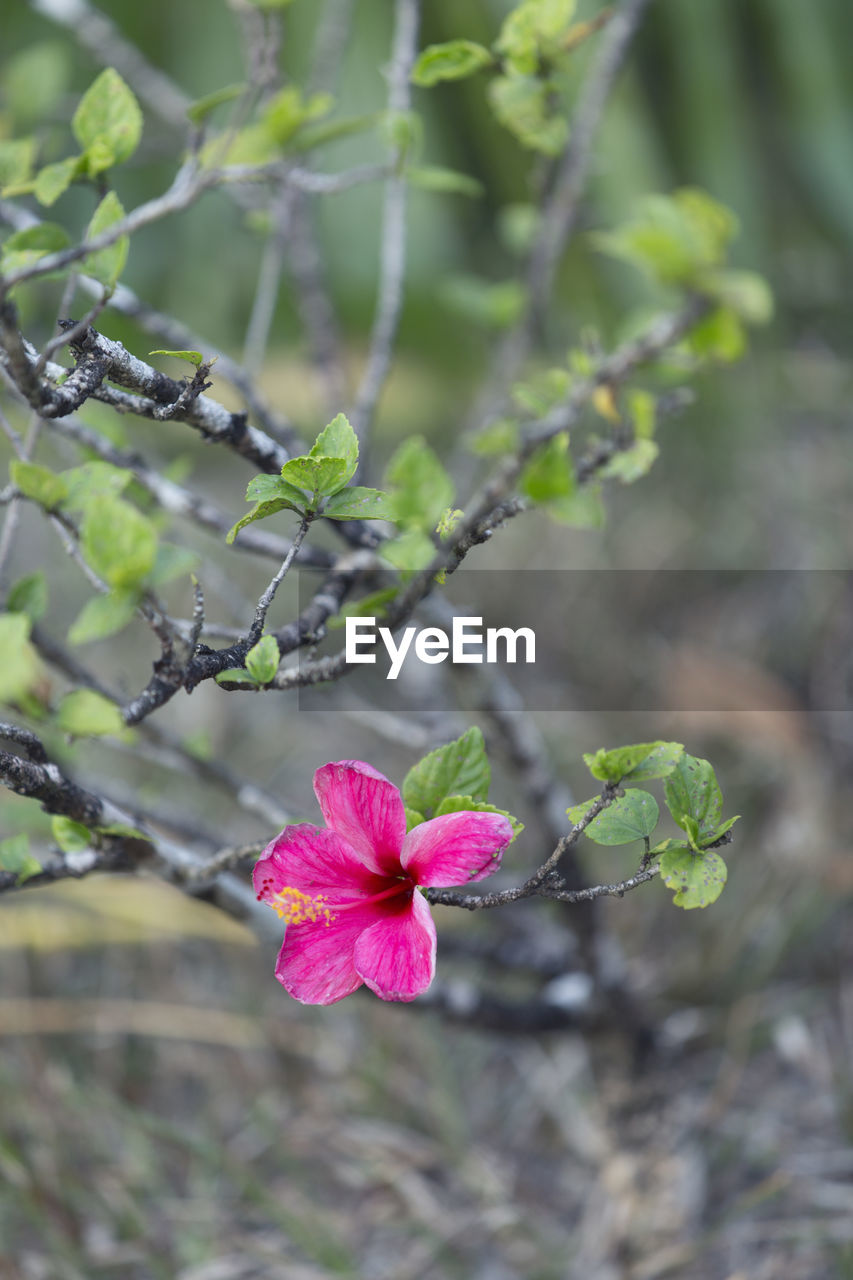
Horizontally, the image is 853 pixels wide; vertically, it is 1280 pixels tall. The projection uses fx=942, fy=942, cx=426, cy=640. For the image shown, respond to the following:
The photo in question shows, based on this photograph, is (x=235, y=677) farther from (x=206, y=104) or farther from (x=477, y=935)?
(x=477, y=935)

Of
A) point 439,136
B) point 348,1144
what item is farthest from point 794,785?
point 439,136

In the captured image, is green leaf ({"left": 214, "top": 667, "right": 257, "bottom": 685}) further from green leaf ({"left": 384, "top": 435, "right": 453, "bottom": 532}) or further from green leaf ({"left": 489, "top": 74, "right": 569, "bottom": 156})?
green leaf ({"left": 489, "top": 74, "right": 569, "bottom": 156})

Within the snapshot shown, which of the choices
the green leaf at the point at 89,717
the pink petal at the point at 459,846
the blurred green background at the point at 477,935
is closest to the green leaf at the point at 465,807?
the pink petal at the point at 459,846

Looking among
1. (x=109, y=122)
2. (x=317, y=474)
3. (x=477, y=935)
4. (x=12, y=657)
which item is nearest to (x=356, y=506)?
(x=317, y=474)

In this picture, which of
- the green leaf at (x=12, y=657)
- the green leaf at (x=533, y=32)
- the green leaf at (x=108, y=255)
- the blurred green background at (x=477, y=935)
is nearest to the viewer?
the green leaf at (x=12, y=657)

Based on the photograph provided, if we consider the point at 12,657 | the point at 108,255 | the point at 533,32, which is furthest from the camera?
the point at 533,32

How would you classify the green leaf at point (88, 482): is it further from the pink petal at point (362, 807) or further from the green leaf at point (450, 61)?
the green leaf at point (450, 61)
